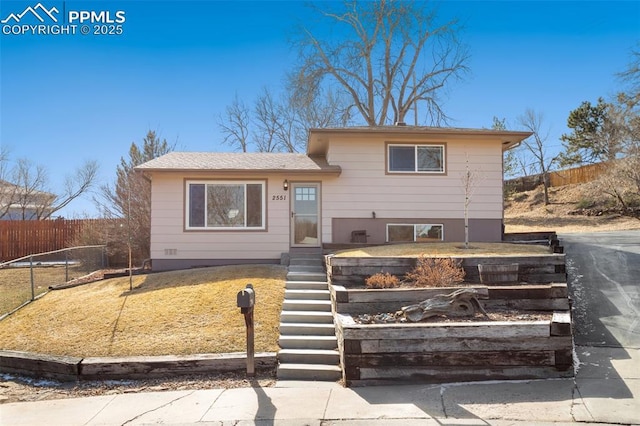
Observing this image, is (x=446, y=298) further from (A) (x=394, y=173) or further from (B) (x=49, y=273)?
(B) (x=49, y=273)

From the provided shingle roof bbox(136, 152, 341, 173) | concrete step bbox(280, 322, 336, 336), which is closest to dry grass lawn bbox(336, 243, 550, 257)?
concrete step bbox(280, 322, 336, 336)

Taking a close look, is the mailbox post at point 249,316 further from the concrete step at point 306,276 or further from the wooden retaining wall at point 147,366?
the concrete step at point 306,276

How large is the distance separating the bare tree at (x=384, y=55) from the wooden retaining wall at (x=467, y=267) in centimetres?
1973

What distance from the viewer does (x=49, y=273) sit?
1478cm

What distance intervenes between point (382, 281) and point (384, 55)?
2271cm

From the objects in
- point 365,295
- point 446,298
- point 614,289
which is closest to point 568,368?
point 446,298

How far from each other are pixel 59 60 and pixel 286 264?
9.19 metres

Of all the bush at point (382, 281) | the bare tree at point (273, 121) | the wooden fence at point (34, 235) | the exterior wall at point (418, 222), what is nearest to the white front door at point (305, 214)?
the exterior wall at point (418, 222)

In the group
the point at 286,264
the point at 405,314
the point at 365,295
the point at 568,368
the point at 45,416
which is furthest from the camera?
the point at 286,264

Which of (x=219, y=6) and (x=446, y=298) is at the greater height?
(x=219, y=6)

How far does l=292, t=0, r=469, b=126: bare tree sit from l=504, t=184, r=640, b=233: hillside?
24.3 ft

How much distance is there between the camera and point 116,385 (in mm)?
6297

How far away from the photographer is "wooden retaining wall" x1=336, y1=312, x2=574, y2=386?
5.72 meters

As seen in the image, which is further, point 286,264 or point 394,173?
point 394,173
